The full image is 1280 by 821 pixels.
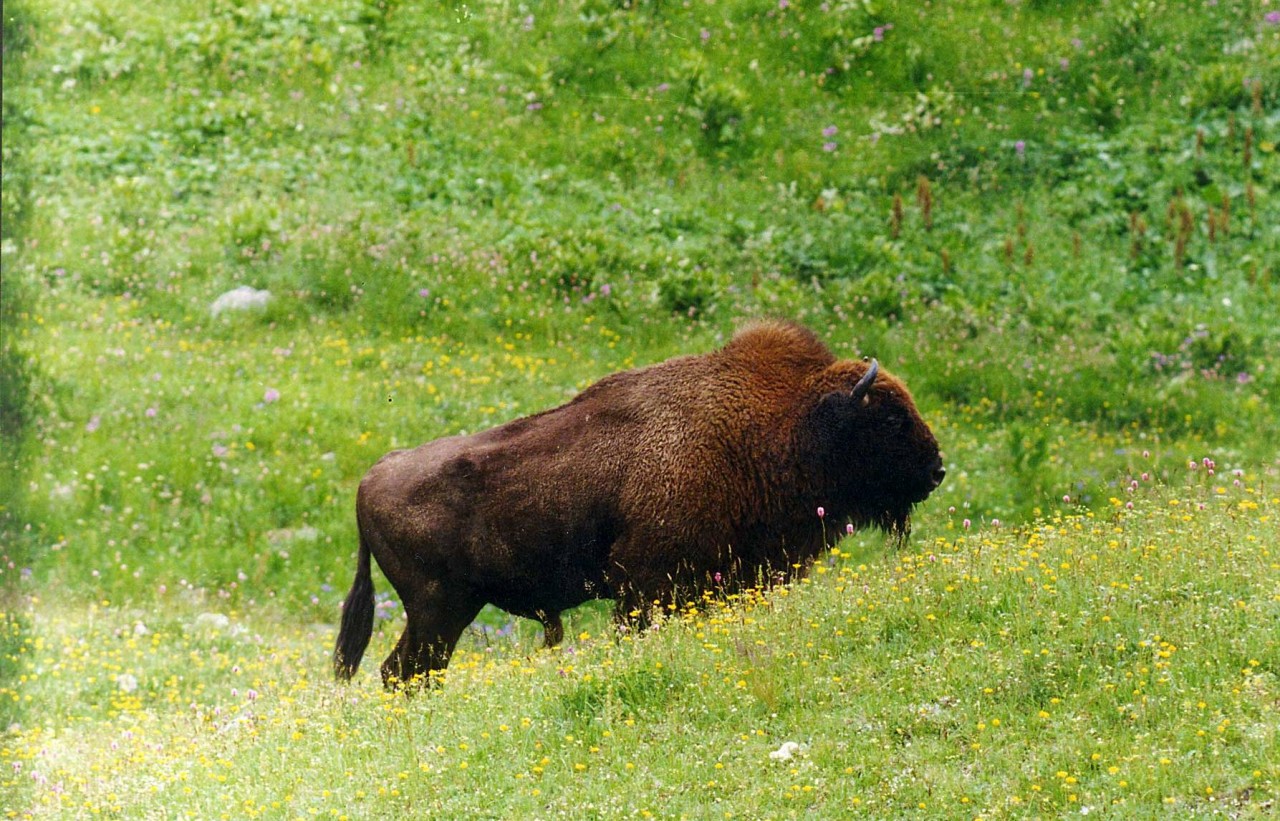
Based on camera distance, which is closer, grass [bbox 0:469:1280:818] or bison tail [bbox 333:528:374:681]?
grass [bbox 0:469:1280:818]

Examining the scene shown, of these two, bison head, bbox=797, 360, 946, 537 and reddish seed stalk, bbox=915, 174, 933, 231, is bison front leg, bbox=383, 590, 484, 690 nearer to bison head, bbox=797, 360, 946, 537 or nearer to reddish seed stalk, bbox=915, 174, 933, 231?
bison head, bbox=797, 360, 946, 537

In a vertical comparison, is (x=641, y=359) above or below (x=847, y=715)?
below

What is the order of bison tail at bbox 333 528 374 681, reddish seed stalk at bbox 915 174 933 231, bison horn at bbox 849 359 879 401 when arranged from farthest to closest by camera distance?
reddish seed stalk at bbox 915 174 933 231, bison tail at bbox 333 528 374 681, bison horn at bbox 849 359 879 401

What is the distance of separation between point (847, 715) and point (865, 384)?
359 cm

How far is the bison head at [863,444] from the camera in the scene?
1087 centimetres

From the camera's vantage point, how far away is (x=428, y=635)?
10477mm

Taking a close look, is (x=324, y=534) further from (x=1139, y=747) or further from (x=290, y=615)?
(x=1139, y=747)

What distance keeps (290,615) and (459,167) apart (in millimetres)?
8775

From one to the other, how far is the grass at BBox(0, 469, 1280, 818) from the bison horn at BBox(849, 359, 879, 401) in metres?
1.26

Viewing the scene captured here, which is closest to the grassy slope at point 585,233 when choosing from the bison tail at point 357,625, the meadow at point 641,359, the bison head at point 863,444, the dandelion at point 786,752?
the meadow at point 641,359

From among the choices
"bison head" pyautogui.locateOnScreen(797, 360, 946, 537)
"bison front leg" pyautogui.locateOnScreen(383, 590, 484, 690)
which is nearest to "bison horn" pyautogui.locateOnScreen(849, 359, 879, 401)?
"bison head" pyautogui.locateOnScreen(797, 360, 946, 537)

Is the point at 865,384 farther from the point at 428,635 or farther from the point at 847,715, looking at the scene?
the point at 847,715

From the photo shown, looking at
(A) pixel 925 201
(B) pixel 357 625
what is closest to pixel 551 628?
(B) pixel 357 625

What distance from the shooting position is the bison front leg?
10453 millimetres
